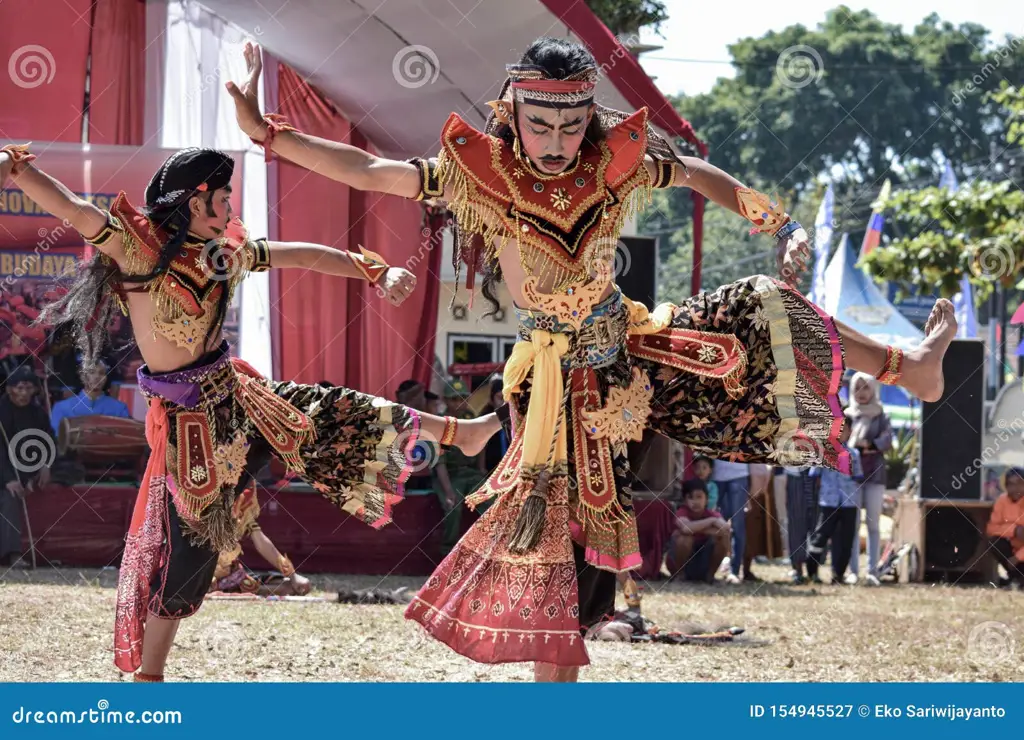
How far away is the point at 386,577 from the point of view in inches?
330

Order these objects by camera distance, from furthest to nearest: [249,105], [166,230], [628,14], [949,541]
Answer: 1. [628,14]
2. [949,541]
3. [166,230]
4. [249,105]

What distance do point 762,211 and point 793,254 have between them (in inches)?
6.9

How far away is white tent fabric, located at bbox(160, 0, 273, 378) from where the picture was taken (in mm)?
8086

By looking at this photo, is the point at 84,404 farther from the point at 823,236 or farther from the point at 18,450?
the point at 823,236

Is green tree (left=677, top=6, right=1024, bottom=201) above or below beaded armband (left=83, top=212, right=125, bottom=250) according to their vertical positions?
above

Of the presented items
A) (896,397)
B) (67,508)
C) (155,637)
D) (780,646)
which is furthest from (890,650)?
(896,397)

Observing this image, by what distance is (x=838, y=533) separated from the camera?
944cm

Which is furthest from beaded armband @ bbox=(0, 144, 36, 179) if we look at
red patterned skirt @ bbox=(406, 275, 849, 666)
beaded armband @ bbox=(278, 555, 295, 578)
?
beaded armband @ bbox=(278, 555, 295, 578)

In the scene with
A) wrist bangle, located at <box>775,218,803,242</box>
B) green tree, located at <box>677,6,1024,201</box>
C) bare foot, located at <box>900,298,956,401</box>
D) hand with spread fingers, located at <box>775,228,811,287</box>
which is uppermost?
green tree, located at <box>677,6,1024,201</box>

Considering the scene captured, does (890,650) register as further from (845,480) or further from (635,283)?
(845,480)

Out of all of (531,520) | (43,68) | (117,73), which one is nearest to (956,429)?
(117,73)
